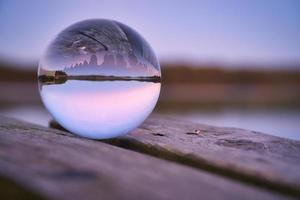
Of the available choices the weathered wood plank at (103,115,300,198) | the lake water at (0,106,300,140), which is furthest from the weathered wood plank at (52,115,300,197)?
the lake water at (0,106,300,140)

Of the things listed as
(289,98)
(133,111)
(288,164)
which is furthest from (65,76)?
(289,98)

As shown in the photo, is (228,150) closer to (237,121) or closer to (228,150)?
(228,150)

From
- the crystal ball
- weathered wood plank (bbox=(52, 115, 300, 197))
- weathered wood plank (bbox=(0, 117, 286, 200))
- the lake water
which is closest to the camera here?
weathered wood plank (bbox=(0, 117, 286, 200))

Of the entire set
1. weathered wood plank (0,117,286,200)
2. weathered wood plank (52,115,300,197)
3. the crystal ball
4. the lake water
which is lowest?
the lake water

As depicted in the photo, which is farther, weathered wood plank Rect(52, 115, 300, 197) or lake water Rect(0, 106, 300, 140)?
lake water Rect(0, 106, 300, 140)

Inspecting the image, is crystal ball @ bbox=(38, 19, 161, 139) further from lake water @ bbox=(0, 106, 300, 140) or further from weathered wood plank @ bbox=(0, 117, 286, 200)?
lake water @ bbox=(0, 106, 300, 140)

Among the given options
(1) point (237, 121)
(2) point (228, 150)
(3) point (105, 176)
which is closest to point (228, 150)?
(2) point (228, 150)

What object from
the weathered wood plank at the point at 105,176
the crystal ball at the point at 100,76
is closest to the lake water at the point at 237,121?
the crystal ball at the point at 100,76

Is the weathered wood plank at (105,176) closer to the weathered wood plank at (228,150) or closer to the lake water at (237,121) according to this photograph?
the weathered wood plank at (228,150)
